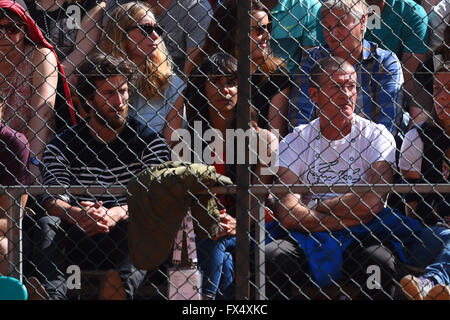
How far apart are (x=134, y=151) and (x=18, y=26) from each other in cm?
100

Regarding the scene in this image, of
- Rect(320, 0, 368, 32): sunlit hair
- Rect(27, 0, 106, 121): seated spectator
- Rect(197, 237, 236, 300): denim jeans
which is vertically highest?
Rect(27, 0, 106, 121): seated spectator

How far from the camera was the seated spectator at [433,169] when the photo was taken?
13.2 feet

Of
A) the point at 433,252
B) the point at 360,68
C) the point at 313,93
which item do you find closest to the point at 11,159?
the point at 313,93

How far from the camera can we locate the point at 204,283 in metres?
4.06

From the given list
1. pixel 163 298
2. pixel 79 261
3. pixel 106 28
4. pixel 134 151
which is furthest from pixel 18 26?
pixel 163 298

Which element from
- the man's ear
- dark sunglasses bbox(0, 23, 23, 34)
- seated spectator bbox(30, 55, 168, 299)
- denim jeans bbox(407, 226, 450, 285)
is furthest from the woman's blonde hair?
denim jeans bbox(407, 226, 450, 285)

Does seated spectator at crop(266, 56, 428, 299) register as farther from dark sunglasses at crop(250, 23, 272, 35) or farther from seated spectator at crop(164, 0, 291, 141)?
dark sunglasses at crop(250, 23, 272, 35)

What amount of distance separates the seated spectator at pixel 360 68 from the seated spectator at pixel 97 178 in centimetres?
95

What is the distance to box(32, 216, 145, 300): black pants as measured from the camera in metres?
4.05

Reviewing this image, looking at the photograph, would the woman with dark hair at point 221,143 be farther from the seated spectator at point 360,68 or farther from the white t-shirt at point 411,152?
the white t-shirt at point 411,152

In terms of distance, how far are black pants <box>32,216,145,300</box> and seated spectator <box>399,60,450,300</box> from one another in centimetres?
144

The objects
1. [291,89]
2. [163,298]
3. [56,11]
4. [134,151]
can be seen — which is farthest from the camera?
[56,11]

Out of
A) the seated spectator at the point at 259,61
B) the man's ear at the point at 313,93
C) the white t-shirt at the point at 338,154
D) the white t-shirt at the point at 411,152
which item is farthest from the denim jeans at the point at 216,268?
the white t-shirt at the point at 411,152
